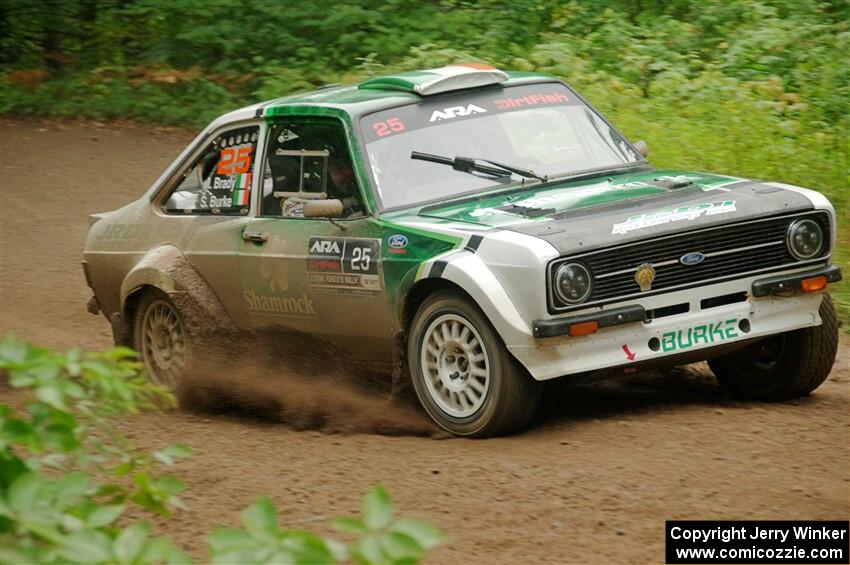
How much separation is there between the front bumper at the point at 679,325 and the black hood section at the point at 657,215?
303mm

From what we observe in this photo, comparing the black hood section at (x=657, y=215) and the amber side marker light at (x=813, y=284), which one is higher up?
the black hood section at (x=657, y=215)

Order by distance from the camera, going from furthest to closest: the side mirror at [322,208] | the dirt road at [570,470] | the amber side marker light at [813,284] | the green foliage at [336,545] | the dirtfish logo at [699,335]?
the side mirror at [322,208] < the amber side marker light at [813,284] < the dirtfish logo at [699,335] < the dirt road at [570,470] < the green foliage at [336,545]

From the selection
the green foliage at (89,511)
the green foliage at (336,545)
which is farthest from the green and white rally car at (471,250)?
the green foliage at (336,545)

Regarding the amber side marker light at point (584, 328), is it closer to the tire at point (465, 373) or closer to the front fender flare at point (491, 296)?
the front fender flare at point (491, 296)

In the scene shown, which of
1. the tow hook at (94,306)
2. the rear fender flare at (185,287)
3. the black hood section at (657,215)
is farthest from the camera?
the tow hook at (94,306)

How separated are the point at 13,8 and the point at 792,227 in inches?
604

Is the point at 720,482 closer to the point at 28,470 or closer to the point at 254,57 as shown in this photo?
the point at 28,470

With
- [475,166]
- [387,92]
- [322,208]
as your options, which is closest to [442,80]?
[387,92]

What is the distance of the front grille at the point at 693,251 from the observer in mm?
6129

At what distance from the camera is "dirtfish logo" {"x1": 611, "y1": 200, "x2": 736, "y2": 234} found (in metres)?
6.21

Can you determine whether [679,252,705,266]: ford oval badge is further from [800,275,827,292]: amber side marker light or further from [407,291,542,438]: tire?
[407,291,542,438]: tire

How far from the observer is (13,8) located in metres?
19.4

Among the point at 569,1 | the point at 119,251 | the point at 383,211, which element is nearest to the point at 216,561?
the point at 383,211

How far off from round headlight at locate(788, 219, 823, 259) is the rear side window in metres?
3.00
